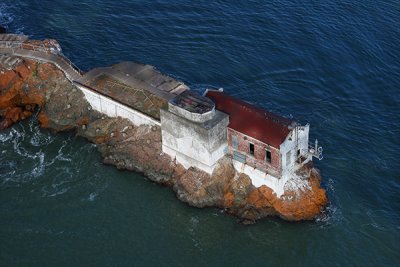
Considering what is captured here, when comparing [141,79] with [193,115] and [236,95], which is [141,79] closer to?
[236,95]

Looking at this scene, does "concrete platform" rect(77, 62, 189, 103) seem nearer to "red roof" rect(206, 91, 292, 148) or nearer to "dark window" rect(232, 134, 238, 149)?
"red roof" rect(206, 91, 292, 148)

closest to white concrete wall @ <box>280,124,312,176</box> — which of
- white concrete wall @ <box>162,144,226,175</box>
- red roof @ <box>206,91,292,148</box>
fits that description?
red roof @ <box>206,91,292,148</box>

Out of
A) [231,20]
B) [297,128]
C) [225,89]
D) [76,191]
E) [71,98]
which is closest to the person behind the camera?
[297,128]

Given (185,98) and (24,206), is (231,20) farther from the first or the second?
(24,206)

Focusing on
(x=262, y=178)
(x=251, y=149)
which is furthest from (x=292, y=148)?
(x=262, y=178)

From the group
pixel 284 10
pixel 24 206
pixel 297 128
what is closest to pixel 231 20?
pixel 284 10

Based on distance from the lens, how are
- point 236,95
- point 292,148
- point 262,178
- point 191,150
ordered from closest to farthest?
point 292,148 → point 262,178 → point 191,150 → point 236,95
